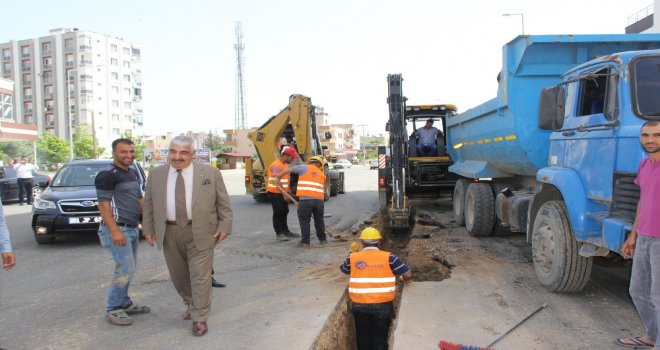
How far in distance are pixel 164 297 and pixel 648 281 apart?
14.7ft

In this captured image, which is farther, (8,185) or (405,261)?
(8,185)

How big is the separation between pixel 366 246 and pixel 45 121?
98480mm

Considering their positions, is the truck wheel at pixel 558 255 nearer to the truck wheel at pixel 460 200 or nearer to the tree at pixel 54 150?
the truck wheel at pixel 460 200

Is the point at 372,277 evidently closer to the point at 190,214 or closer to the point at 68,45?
the point at 190,214

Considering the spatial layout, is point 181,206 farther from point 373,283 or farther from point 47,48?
point 47,48

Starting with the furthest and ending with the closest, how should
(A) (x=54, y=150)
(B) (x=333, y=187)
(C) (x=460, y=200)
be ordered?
1. (A) (x=54, y=150)
2. (B) (x=333, y=187)
3. (C) (x=460, y=200)

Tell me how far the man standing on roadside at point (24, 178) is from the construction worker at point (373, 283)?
52.0 ft

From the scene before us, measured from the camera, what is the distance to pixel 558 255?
5.00 m

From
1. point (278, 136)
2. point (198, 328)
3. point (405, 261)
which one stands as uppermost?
point (278, 136)

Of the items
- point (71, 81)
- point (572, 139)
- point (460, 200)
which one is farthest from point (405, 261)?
point (71, 81)

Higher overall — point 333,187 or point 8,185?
point 8,185

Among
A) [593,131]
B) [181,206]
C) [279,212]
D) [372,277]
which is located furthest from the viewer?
[279,212]

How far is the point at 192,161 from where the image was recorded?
445cm

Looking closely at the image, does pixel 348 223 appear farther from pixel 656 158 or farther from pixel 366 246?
pixel 656 158
